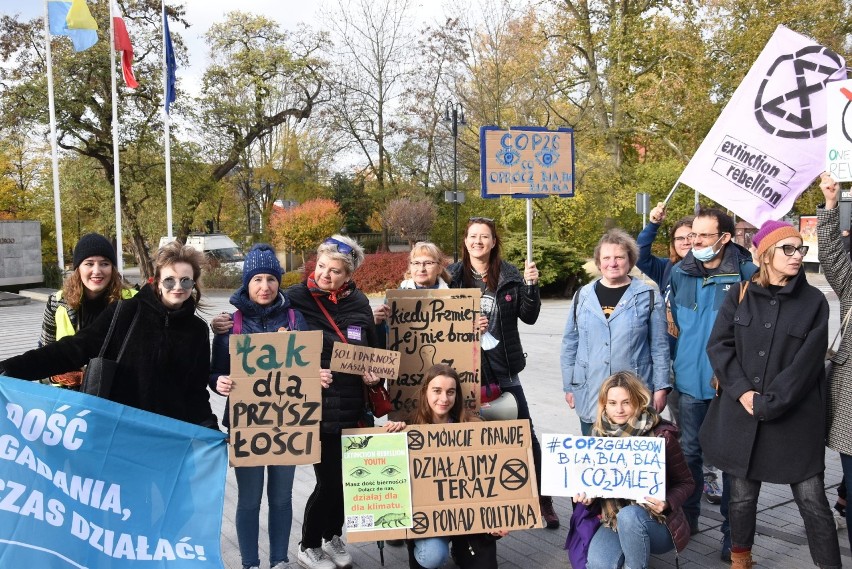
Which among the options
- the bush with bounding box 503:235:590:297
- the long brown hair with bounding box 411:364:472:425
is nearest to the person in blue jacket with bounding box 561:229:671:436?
the long brown hair with bounding box 411:364:472:425

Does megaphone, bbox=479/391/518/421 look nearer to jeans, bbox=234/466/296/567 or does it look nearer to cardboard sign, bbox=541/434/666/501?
cardboard sign, bbox=541/434/666/501

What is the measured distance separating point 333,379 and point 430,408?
22.1 inches

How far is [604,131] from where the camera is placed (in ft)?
80.9

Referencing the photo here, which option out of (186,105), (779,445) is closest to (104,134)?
(186,105)

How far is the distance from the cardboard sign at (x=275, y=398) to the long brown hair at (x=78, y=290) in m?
0.91

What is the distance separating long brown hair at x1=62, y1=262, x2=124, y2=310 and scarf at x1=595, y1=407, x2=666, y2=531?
2698 millimetres

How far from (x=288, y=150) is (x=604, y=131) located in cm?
1867

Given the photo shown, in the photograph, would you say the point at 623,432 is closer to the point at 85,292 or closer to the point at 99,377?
the point at 99,377

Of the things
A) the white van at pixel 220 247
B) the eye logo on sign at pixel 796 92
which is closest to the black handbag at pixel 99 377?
the eye logo on sign at pixel 796 92

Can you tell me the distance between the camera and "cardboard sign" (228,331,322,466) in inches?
134

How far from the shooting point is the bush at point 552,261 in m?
19.9

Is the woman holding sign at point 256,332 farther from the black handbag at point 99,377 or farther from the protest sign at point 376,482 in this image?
the black handbag at point 99,377

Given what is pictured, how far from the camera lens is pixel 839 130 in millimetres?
4543

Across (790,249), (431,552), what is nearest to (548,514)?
(431,552)
